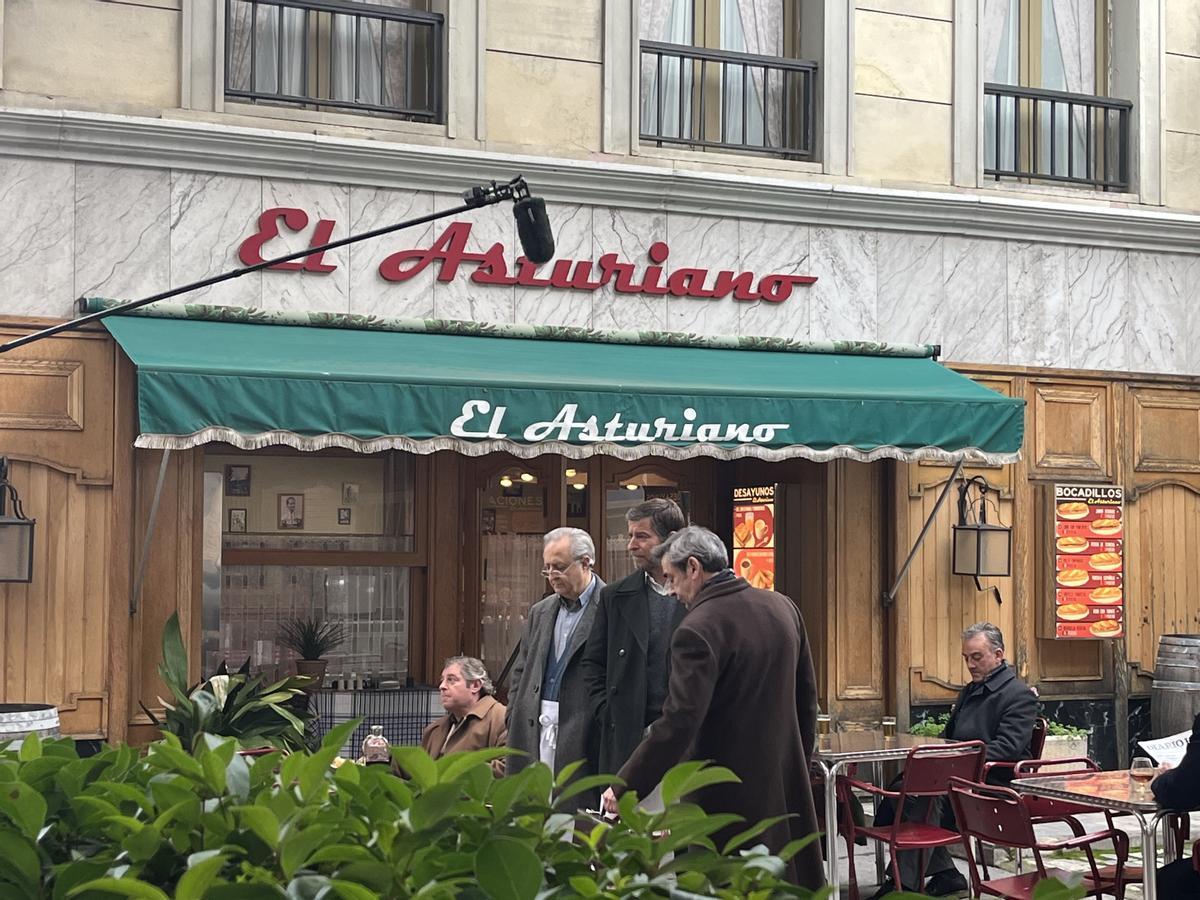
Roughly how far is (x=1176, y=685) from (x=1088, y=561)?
1.08 meters

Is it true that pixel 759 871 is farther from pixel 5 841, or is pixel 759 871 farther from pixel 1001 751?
pixel 1001 751

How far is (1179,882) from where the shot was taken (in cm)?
643

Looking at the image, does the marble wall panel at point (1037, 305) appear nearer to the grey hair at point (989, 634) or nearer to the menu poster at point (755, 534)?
the menu poster at point (755, 534)

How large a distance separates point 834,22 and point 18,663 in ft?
23.2

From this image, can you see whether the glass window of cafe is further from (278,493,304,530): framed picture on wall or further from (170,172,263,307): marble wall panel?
(170,172,263,307): marble wall panel

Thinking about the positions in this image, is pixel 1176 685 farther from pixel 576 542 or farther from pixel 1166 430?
pixel 576 542

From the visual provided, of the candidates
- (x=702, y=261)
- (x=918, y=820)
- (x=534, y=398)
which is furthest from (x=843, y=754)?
(x=702, y=261)

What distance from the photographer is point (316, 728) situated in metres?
11.0

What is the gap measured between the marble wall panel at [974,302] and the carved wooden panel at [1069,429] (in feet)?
1.63

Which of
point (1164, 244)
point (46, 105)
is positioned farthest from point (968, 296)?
point (46, 105)

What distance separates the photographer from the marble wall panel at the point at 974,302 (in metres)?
12.4

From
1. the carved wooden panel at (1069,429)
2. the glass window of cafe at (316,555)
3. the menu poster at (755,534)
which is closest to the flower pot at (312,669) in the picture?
the glass window of cafe at (316,555)

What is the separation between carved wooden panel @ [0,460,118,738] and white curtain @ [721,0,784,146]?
526 centimetres

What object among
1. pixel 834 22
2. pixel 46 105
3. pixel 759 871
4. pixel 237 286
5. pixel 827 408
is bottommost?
pixel 759 871
